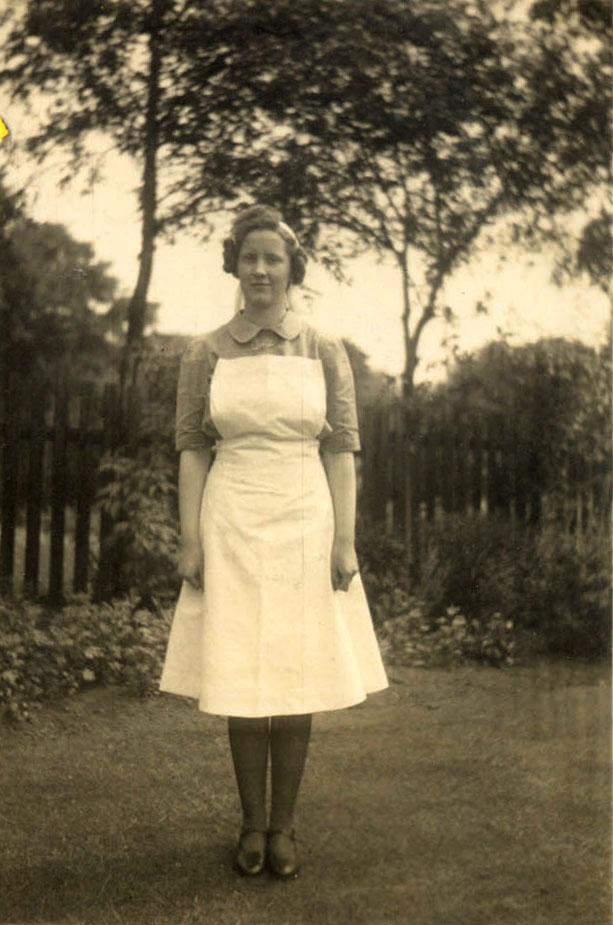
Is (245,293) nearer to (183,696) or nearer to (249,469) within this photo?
(249,469)

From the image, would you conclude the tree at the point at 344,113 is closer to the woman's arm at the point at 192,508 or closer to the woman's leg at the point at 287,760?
the woman's arm at the point at 192,508

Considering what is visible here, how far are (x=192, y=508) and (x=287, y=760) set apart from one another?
82 centimetres

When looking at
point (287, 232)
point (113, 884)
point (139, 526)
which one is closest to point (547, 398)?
point (287, 232)

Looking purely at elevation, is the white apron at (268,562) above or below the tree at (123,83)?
below

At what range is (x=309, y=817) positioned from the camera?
2.60m

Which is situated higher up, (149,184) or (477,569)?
(149,184)

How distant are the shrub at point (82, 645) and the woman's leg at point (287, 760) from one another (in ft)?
1.66

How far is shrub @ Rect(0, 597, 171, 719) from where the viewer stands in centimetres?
262

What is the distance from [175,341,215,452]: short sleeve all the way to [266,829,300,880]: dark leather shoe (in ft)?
3.94

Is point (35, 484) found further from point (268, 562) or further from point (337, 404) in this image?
point (337, 404)

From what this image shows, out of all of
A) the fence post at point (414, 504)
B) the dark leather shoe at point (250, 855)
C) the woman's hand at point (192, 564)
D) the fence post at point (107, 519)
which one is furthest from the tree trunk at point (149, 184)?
the dark leather shoe at point (250, 855)

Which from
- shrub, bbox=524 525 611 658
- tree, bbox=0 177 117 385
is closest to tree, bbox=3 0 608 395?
tree, bbox=0 177 117 385

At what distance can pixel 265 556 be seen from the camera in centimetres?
239

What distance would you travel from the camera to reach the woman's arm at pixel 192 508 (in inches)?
97.3
